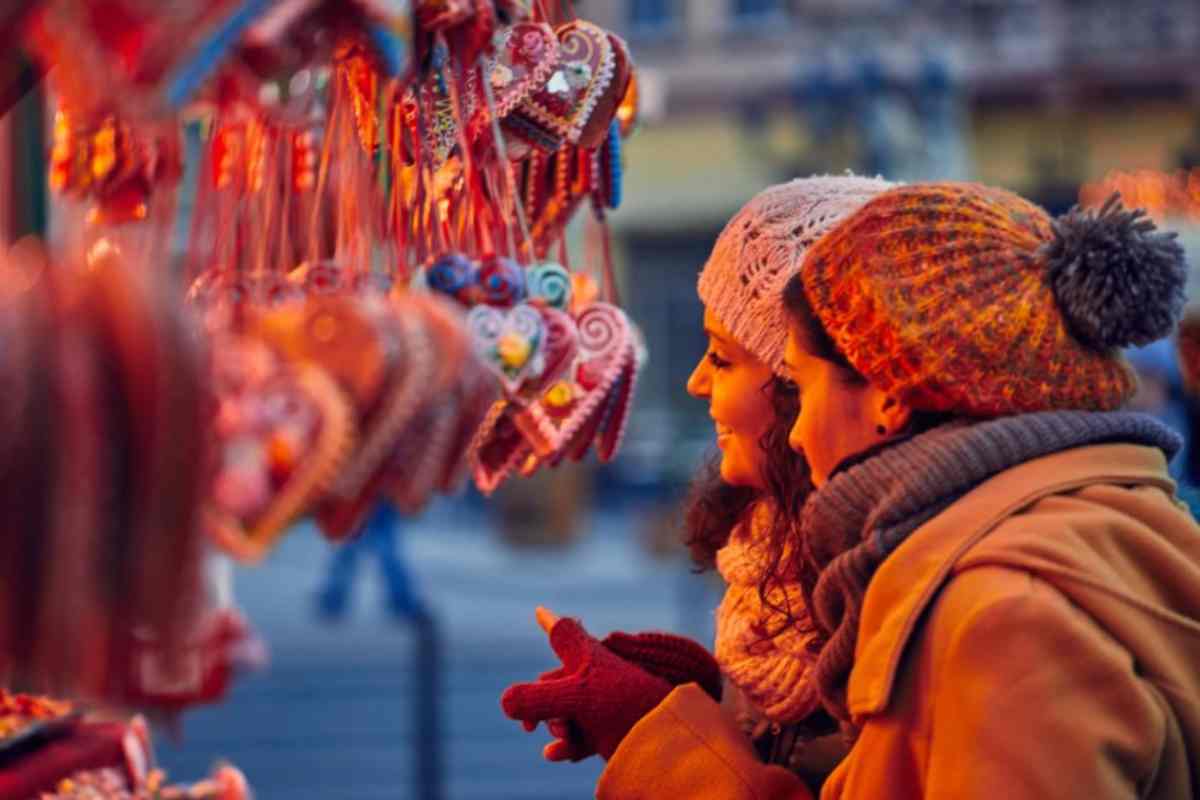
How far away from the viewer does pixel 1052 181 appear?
1652 centimetres

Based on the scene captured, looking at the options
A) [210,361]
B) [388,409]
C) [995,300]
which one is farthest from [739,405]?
[210,361]

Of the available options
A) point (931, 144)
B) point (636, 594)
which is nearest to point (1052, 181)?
point (931, 144)

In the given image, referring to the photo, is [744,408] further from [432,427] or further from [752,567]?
[432,427]

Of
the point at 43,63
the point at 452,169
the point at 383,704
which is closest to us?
the point at 43,63

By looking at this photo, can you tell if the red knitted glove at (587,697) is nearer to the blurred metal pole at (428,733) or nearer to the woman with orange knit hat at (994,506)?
the woman with orange knit hat at (994,506)

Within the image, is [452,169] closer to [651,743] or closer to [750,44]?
[651,743]

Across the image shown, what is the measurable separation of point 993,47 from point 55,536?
1679 cm

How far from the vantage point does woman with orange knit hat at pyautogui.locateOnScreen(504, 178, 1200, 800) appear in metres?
1.34

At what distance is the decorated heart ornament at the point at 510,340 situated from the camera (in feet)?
5.73

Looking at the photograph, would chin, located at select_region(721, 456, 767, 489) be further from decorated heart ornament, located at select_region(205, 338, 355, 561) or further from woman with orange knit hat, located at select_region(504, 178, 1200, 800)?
decorated heart ornament, located at select_region(205, 338, 355, 561)

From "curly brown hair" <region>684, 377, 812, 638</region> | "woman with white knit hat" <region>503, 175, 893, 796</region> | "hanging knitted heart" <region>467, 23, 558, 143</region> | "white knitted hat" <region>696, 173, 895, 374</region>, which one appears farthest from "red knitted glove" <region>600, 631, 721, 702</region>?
"hanging knitted heart" <region>467, 23, 558, 143</region>

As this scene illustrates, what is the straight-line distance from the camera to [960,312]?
1.47 meters

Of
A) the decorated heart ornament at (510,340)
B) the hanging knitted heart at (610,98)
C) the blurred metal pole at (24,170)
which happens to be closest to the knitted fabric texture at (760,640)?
the decorated heart ornament at (510,340)

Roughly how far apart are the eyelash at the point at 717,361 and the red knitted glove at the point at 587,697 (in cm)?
34
